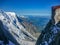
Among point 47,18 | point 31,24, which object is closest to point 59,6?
point 47,18

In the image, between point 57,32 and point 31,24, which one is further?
point 31,24

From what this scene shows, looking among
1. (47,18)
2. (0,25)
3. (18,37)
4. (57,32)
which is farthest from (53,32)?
(0,25)

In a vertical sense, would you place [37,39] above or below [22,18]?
below

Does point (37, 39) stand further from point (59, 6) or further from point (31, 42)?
point (59, 6)

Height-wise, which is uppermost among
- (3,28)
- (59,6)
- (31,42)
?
(59,6)

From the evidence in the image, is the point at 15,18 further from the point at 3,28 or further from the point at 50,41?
the point at 50,41

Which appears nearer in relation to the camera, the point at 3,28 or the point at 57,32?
the point at 57,32
